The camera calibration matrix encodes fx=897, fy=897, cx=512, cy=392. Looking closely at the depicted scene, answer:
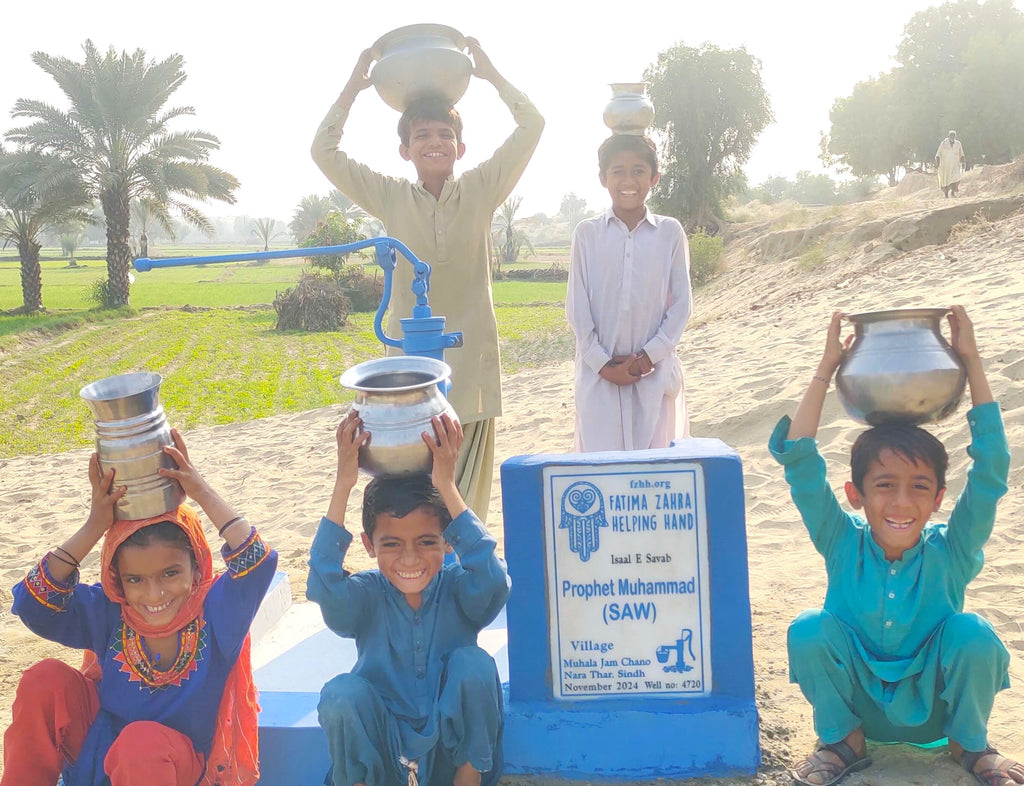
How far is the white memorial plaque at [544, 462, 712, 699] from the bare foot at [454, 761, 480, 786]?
36 centimetres

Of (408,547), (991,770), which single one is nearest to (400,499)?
(408,547)

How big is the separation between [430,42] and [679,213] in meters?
29.9

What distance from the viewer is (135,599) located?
2.28 m

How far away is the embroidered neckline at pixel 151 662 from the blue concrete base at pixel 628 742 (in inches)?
33.8

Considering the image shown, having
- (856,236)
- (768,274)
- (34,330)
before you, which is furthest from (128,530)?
(34,330)

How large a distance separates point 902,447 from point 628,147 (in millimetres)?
1581

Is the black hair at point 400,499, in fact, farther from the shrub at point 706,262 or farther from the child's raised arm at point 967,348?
the shrub at point 706,262

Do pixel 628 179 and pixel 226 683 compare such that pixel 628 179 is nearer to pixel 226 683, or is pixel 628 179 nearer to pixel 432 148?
pixel 432 148

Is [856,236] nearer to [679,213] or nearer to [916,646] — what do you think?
[916,646]

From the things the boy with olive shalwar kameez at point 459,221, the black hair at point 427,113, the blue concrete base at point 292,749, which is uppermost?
→ the black hair at point 427,113

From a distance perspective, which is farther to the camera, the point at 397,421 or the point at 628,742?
the point at 628,742

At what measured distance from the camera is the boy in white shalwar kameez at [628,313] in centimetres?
341

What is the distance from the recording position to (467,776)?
2.29 m

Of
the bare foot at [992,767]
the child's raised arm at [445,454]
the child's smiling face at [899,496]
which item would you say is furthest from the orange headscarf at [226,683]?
the bare foot at [992,767]
